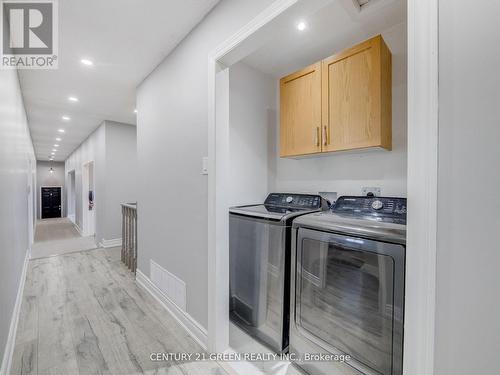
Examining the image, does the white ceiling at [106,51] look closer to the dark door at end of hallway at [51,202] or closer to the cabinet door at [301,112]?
the cabinet door at [301,112]

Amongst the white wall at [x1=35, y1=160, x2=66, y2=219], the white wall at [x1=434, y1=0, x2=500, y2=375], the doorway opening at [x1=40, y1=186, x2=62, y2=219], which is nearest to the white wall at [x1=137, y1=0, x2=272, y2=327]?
the white wall at [x1=434, y1=0, x2=500, y2=375]

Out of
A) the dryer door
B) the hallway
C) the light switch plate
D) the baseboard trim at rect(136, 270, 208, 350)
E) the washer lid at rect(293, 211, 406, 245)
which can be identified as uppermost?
the light switch plate

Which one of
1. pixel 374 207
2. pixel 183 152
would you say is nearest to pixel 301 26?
pixel 183 152

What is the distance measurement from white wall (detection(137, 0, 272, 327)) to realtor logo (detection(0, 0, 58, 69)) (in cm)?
88

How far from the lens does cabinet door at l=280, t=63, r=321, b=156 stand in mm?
1971

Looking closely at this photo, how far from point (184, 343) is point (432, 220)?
1883mm

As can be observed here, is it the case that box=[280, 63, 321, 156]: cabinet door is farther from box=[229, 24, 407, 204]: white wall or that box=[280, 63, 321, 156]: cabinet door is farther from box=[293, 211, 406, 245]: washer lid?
box=[293, 211, 406, 245]: washer lid

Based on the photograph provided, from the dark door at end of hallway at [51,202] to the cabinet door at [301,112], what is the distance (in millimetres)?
12430

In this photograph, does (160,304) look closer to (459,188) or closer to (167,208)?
(167,208)

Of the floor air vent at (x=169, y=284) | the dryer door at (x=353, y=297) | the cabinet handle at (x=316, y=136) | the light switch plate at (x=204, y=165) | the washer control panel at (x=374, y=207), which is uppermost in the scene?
the cabinet handle at (x=316, y=136)

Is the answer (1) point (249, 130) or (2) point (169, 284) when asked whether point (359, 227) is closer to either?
(1) point (249, 130)

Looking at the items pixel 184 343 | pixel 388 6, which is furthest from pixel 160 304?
pixel 388 6

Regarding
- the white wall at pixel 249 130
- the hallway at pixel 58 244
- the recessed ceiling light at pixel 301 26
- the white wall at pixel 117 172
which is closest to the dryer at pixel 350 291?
the white wall at pixel 249 130

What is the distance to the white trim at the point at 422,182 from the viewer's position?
72 centimetres
